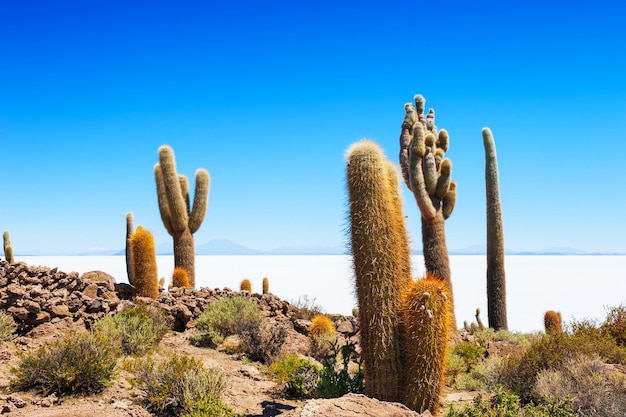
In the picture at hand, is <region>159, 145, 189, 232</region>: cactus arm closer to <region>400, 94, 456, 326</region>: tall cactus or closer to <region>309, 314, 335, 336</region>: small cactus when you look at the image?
<region>309, 314, 335, 336</region>: small cactus

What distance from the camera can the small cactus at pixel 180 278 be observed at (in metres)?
17.5

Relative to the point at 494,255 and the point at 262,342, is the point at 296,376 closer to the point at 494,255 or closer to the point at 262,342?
the point at 262,342

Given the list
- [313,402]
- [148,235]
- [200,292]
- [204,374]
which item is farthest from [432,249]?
[313,402]

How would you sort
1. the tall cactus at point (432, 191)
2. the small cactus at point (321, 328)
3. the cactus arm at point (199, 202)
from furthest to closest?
the cactus arm at point (199, 202) < the tall cactus at point (432, 191) < the small cactus at point (321, 328)

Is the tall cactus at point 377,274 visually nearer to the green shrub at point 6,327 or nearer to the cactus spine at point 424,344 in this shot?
the cactus spine at point 424,344

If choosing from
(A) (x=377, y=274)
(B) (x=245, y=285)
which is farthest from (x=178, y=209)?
(A) (x=377, y=274)

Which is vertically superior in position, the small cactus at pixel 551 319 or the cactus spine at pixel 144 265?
the cactus spine at pixel 144 265

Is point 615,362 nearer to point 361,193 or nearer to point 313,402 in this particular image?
point 361,193

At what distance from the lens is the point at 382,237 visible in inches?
308

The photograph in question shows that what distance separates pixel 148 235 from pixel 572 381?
33.2 ft

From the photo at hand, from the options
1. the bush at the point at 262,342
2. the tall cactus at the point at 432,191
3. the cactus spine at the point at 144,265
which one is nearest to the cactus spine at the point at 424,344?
Result: the bush at the point at 262,342

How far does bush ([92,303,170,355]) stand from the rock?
204 inches

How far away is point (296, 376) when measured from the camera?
9.17 meters

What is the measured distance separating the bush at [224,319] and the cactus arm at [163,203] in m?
6.00
